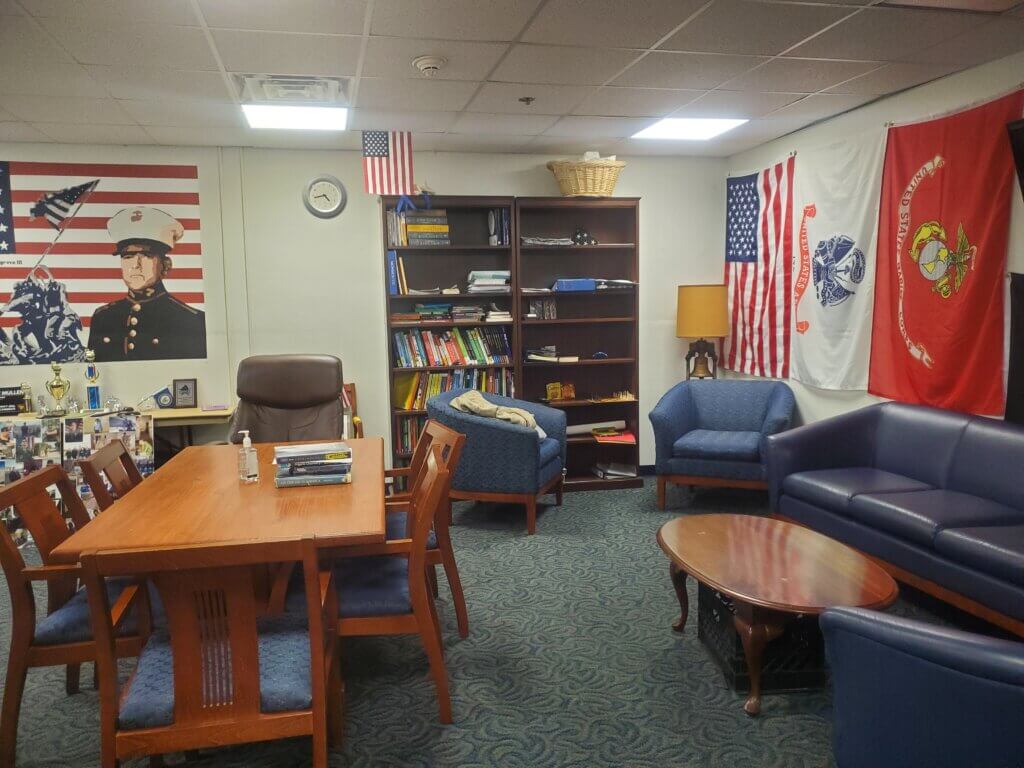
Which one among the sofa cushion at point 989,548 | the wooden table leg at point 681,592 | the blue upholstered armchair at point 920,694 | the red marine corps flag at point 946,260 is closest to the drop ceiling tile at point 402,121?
the red marine corps flag at point 946,260

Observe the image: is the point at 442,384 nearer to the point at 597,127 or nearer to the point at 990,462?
the point at 597,127

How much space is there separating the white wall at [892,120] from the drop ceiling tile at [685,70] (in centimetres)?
112

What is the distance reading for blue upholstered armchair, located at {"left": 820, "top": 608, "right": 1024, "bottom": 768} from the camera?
1439 millimetres

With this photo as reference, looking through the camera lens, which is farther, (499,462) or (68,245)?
(68,245)

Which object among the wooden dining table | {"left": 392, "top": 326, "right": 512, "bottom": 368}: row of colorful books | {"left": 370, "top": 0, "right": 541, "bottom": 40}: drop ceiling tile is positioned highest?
{"left": 370, "top": 0, "right": 541, "bottom": 40}: drop ceiling tile

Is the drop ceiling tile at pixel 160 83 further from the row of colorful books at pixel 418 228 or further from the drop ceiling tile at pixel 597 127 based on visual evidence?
the drop ceiling tile at pixel 597 127

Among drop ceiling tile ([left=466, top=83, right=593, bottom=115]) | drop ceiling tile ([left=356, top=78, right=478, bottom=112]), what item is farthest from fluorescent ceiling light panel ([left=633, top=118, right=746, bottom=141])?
drop ceiling tile ([left=356, top=78, right=478, bottom=112])

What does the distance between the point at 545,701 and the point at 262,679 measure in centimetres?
113

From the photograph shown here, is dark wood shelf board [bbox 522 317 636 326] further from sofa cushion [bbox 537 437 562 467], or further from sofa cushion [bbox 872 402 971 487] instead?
sofa cushion [bbox 872 402 971 487]

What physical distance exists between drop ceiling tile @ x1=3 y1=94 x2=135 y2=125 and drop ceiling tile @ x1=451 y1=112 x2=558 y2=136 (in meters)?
1.91

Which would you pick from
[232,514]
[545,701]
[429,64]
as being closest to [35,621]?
[232,514]

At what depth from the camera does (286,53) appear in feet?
10.1

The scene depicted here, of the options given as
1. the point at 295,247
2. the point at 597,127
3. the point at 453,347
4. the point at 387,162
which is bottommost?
the point at 453,347

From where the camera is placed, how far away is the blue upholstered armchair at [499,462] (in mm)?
4457
